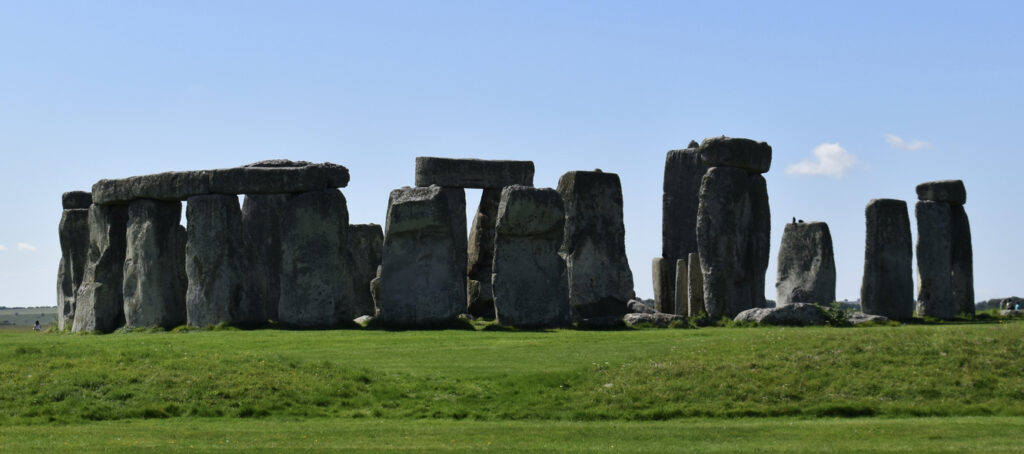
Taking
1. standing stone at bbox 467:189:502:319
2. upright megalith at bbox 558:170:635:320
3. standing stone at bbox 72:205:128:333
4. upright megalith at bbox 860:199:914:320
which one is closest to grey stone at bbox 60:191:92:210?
standing stone at bbox 72:205:128:333

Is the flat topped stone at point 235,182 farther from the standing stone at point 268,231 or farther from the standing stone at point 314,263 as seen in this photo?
the standing stone at point 268,231

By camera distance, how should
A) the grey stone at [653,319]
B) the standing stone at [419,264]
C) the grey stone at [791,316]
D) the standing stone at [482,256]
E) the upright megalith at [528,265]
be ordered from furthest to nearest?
the standing stone at [482,256] < the standing stone at [419,264] < the upright megalith at [528,265] < the grey stone at [653,319] < the grey stone at [791,316]

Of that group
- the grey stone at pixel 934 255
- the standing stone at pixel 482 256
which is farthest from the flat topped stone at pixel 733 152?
the standing stone at pixel 482 256

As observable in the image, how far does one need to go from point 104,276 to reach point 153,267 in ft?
7.19

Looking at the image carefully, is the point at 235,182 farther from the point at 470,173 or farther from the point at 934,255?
the point at 934,255

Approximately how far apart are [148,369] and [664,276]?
1792 cm

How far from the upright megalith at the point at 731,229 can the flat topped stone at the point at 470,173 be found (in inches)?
330

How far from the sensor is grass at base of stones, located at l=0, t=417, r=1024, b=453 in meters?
20.0

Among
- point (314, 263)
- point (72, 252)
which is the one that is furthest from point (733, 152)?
point (72, 252)

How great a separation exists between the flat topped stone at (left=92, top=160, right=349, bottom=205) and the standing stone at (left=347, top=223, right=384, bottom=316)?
21.4 feet

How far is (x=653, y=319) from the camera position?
35125mm

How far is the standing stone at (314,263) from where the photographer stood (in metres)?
36.5

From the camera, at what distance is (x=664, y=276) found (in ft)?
133

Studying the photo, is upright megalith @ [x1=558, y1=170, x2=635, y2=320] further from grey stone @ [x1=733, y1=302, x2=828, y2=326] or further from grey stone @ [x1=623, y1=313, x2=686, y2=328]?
grey stone @ [x1=733, y1=302, x2=828, y2=326]
